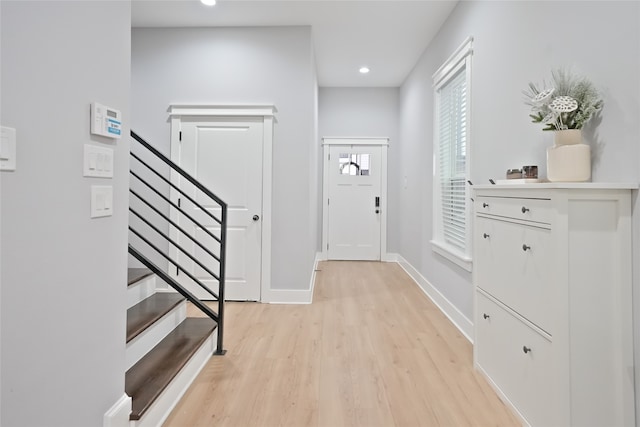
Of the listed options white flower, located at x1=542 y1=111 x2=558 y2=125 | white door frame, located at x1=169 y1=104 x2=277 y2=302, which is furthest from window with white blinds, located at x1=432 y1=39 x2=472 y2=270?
white door frame, located at x1=169 y1=104 x2=277 y2=302

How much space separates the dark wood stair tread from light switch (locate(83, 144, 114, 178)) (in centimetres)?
99

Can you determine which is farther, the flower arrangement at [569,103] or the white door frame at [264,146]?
the white door frame at [264,146]

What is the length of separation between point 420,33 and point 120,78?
3362 millimetres

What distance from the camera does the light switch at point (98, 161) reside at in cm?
122

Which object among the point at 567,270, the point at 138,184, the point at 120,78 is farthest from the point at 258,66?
the point at 567,270

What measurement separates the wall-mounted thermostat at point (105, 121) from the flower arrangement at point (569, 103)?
182 centimetres

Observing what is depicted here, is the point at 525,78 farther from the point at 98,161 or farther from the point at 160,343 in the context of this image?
the point at 160,343

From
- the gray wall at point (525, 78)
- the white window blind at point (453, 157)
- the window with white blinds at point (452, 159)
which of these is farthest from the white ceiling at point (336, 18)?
the white window blind at point (453, 157)

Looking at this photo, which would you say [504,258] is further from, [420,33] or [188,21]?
[188,21]

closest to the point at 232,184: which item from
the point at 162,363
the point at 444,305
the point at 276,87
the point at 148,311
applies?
the point at 276,87

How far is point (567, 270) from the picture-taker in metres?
1.33

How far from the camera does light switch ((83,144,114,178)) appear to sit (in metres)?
1.22

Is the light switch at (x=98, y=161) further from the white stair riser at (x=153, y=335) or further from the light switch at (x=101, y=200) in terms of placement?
the white stair riser at (x=153, y=335)

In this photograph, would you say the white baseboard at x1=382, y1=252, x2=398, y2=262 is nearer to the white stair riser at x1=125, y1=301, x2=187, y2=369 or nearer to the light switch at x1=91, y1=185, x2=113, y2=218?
the white stair riser at x1=125, y1=301, x2=187, y2=369
